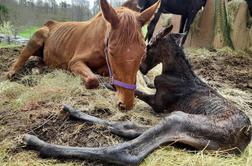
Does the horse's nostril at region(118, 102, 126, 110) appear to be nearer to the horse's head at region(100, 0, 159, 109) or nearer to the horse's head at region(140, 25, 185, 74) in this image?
the horse's head at region(100, 0, 159, 109)

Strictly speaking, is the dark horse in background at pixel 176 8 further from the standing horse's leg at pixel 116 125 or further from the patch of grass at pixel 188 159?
the patch of grass at pixel 188 159

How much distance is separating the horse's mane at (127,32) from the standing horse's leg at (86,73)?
0.75 metres

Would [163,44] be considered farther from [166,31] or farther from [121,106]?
[121,106]

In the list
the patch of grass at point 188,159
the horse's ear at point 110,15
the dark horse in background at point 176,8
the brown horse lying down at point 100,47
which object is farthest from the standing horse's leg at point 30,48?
the patch of grass at point 188,159

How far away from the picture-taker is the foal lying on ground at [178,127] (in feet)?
9.43

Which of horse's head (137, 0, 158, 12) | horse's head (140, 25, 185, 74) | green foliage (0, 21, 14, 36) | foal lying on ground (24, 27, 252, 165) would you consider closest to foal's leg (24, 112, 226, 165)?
foal lying on ground (24, 27, 252, 165)

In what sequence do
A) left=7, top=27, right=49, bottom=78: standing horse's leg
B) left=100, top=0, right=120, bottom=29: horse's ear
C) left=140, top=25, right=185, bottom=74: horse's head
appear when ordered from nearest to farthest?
left=100, top=0, right=120, bottom=29: horse's ear
left=140, top=25, right=185, bottom=74: horse's head
left=7, top=27, right=49, bottom=78: standing horse's leg

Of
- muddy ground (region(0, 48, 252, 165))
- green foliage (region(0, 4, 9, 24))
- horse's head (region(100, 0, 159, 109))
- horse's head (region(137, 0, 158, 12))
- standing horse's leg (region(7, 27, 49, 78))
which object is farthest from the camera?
green foliage (region(0, 4, 9, 24))

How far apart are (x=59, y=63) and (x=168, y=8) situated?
155 inches

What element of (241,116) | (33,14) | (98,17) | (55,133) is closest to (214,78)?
(98,17)

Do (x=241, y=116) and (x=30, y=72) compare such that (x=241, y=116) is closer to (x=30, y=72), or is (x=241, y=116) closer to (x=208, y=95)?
(x=208, y=95)

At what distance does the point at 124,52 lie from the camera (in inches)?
149

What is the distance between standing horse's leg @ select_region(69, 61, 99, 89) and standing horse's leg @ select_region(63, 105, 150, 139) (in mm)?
946

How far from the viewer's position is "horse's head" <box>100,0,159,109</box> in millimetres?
3787
